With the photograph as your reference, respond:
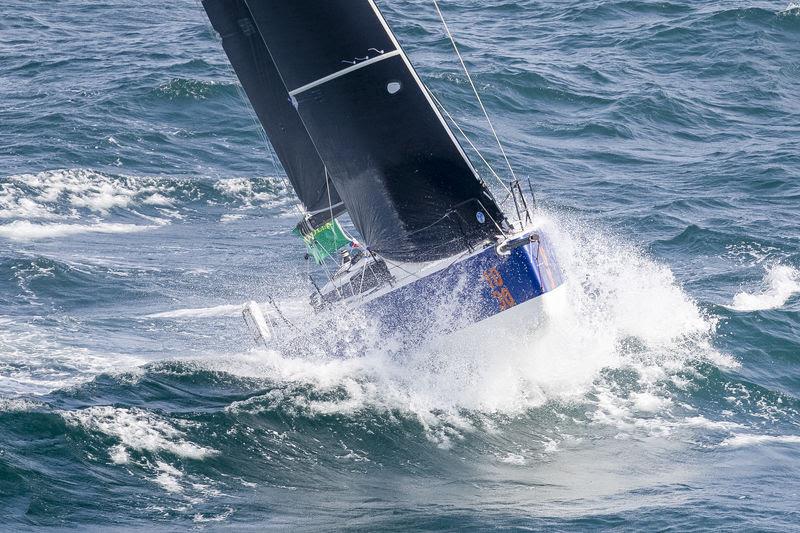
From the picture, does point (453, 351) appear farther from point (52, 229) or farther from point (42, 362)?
point (52, 229)

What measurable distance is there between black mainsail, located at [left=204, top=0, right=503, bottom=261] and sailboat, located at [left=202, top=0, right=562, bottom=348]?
0.01m

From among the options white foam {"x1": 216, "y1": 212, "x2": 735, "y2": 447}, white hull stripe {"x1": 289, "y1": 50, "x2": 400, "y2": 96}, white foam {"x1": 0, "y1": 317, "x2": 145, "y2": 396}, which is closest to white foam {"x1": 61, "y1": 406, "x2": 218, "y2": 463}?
white foam {"x1": 216, "y1": 212, "x2": 735, "y2": 447}

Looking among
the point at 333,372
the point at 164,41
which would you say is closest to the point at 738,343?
the point at 333,372

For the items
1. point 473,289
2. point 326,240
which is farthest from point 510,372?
point 326,240

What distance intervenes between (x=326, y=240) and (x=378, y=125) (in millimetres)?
3899

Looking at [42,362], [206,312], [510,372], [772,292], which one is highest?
[42,362]

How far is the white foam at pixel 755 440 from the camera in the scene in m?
15.8

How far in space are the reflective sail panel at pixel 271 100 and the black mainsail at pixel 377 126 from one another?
2.23 metres

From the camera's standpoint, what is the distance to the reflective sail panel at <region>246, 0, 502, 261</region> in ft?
53.6

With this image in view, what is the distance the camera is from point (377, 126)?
658 inches

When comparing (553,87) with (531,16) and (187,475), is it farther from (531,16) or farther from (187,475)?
(187,475)

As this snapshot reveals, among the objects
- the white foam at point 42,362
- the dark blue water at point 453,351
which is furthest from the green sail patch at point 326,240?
the white foam at point 42,362

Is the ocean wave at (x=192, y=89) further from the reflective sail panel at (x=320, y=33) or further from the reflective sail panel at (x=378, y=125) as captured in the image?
the reflective sail panel at (x=320, y=33)

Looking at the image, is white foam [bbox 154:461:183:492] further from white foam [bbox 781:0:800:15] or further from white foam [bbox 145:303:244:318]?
white foam [bbox 781:0:800:15]
